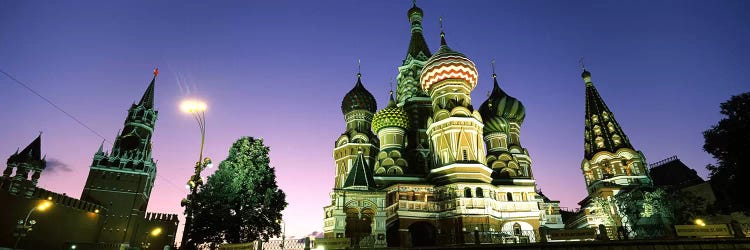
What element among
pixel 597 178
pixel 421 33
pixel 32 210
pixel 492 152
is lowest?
pixel 32 210

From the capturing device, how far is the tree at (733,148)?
23562mm

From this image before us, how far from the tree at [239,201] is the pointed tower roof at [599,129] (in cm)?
3053

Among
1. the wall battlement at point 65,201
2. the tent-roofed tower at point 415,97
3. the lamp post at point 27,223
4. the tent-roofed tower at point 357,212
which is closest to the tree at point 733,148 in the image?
the tent-roofed tower at point 415,97

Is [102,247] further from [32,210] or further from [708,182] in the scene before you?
[708,182]

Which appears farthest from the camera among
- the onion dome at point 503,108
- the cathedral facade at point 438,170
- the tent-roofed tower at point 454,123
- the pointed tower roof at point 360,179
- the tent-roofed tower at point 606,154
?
the onion dome at point 503,108

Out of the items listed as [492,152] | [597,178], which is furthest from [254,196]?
[597,178]

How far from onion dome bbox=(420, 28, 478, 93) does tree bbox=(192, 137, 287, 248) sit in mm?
16264

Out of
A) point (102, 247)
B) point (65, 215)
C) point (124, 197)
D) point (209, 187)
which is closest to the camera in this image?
point (209, 187)

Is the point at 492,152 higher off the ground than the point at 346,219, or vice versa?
the point at 492,152

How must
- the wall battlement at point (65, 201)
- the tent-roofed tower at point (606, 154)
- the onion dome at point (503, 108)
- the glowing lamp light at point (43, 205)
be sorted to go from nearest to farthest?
the glowing lamp light at point (43, 205)
the wall battlement at point (65, 201)
the tent-roofed tower at point (606, 154)
the onion dome at point (503, 108)

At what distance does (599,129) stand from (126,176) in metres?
48.3

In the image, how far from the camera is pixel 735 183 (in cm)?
2434

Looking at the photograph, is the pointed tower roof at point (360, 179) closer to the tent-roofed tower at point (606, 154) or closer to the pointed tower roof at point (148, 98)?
the tent-roofed tower at point (606, 154)

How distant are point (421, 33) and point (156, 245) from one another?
128 feet
